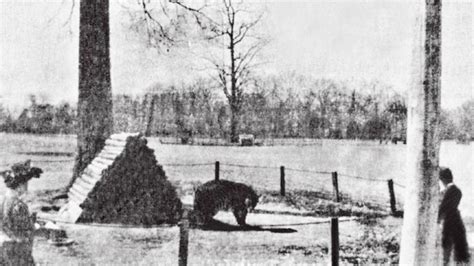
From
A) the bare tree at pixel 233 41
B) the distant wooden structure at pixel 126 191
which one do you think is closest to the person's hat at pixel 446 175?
the bare tree at pixel 233 41

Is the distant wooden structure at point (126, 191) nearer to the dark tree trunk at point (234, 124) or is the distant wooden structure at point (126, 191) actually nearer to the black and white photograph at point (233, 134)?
the black and white photograph at point (233, 134)

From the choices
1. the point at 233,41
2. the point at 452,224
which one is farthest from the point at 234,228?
the point at 452,224

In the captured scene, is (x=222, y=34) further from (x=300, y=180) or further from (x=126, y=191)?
(x=300, y=180)

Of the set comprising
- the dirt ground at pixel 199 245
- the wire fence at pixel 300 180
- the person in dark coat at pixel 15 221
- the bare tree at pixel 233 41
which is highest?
the bare tree at pixel 233 41

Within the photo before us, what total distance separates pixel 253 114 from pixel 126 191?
4399mm

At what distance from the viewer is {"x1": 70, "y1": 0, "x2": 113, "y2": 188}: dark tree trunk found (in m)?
11.7

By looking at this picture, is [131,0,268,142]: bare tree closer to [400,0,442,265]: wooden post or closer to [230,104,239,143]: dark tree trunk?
[230,104,239,143]: dark tree trunk

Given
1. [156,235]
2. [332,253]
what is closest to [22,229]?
[332,253]

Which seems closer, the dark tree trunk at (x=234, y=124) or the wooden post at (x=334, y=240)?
the wooden post at (x=334, y=240)

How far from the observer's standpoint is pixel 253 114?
1309 cm

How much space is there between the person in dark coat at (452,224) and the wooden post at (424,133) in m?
1.54

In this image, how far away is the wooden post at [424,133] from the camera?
179 inches

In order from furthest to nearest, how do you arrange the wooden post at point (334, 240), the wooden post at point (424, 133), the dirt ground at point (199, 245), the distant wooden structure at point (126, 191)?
the distant wooden structure at point (126, 191) < the dirt ground at point (199, 245) < the wooden post at point (334, 240) < the wooden post at point (424, 133)

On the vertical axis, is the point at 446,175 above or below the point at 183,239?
above
